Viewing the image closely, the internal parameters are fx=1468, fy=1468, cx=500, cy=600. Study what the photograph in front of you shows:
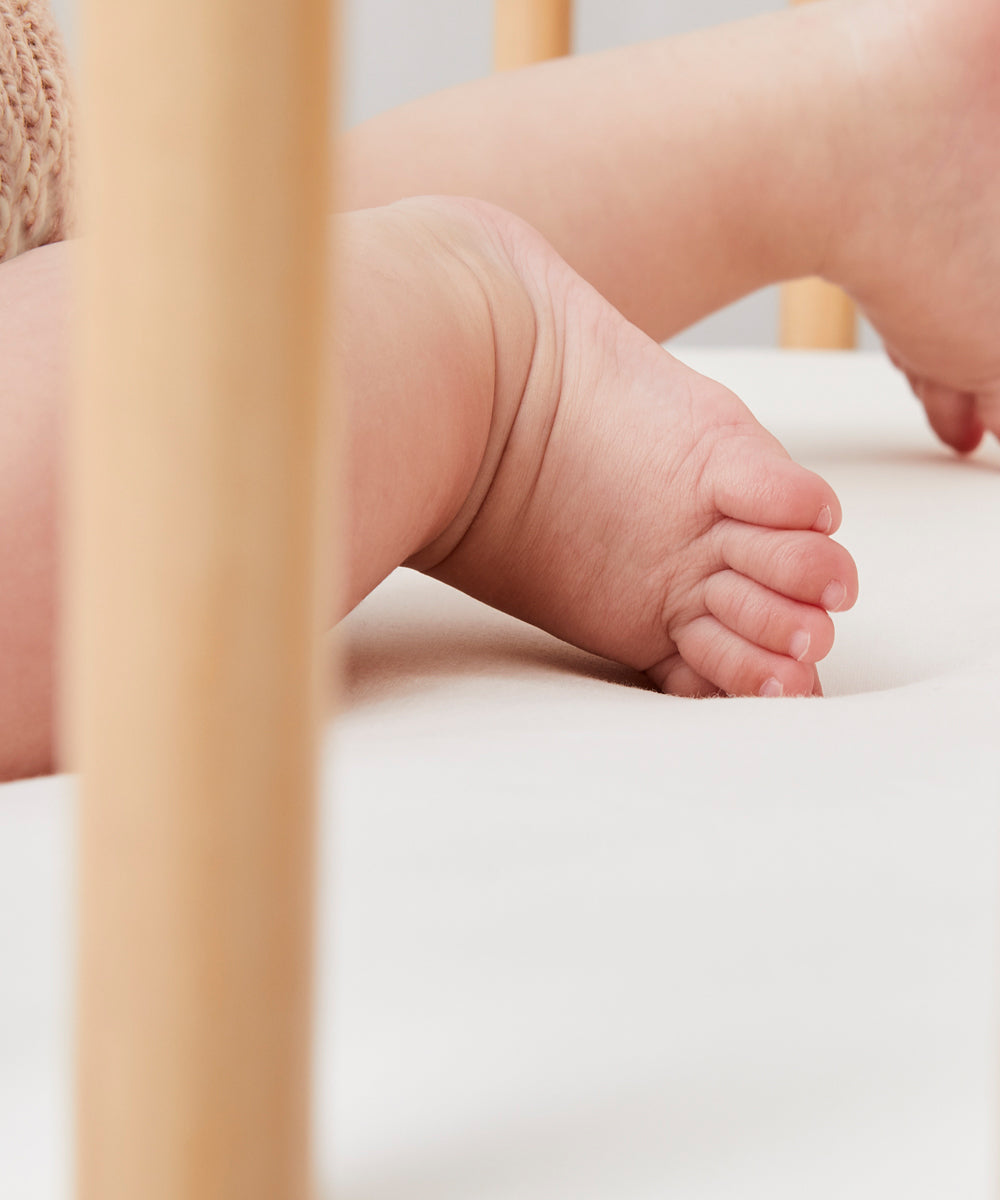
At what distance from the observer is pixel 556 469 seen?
397 millimetres

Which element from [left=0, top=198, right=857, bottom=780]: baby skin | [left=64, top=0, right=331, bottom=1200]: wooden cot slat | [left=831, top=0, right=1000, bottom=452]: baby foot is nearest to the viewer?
[left=64, top=0, right=331, bottom=1200]: wooden cot slat

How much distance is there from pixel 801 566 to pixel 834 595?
0.01 meters

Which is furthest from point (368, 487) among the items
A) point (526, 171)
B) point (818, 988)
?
point (526, 171)

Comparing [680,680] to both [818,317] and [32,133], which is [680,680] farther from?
[818,317]

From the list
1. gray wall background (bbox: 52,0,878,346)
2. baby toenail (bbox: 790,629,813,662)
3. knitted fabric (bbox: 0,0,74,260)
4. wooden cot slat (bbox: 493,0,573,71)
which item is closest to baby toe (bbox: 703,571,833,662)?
baby toenail (bbox: 790,629,813,662)

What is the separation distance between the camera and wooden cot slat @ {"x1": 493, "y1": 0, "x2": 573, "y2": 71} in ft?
3.29

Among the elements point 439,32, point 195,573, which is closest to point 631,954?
point 195,573

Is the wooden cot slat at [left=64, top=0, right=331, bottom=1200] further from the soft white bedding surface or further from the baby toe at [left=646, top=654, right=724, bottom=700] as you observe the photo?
the baby toe at [left=646, top=654, right=724, bottom=700]

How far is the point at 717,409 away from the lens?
1.31 feet

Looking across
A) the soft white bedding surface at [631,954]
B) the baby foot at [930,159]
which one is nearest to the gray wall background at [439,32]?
the baby foot at [930,159]

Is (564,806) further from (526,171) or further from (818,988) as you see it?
(526,171)

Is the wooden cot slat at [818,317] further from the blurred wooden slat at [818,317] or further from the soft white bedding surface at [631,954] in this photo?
the soft white bedding surface at [631,954]

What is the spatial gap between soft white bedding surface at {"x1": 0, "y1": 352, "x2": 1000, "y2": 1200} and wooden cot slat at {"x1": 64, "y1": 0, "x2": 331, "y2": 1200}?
0.01m

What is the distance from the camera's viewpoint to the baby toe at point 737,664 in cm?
37
